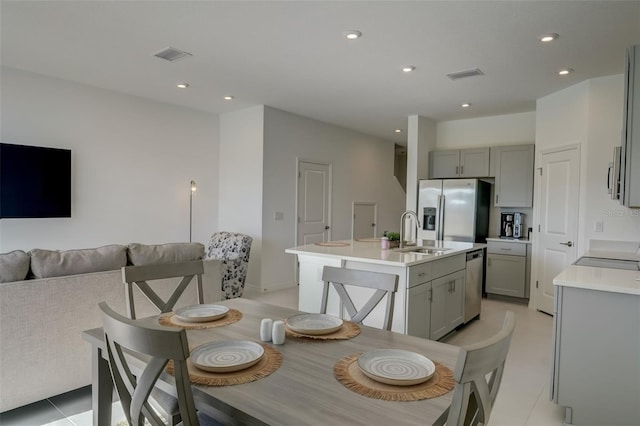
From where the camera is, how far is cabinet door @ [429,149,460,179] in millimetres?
6059

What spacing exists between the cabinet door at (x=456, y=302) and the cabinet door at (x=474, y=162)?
2536mm

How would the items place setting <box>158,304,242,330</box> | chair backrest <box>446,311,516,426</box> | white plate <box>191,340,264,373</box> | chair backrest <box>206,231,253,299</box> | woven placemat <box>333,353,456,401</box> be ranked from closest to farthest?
1. chair backrest <box>446,311,516,426</box>
2. woven placemat <box>333,353,456,401</box>
3. white plate <box>191,340,264,373</box>
4. place setting <box>158,304,242,330</box>
5. chair backrest <box>206,231,253,299</box>

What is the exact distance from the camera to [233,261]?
463 cm

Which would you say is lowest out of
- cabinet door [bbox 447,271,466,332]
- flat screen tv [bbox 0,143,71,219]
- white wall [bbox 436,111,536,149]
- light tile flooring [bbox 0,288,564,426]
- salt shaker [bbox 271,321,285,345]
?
light tile flooring [bbox 0,288,564,426]

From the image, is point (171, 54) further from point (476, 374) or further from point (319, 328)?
point (476, 374)

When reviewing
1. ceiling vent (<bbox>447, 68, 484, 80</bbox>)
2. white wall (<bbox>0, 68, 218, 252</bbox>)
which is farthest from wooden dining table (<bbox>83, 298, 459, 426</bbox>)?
white wall (<bbox>0, 68, 218, 252</bbox>)

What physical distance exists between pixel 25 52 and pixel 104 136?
4.37 ft

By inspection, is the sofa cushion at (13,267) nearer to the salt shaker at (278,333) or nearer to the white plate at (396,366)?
the salt shaker at (278,333)

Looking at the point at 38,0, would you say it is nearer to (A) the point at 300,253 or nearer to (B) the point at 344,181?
(A) the point at 300,253

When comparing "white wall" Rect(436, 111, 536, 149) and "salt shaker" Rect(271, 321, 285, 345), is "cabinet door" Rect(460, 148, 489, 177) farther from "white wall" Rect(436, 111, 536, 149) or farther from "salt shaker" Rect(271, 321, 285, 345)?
"salt shaker" Rect(271, 321, 285, 345)

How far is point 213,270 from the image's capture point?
11.1ft

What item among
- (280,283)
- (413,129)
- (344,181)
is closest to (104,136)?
(280,283)

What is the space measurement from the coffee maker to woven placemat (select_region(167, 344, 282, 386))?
521 centimetres

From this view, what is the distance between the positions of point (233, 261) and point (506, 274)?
3782mm
